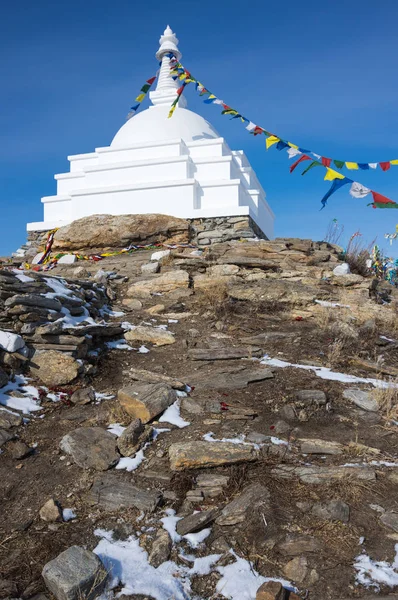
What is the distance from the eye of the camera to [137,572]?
3.09 meters

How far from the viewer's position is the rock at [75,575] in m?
2.77

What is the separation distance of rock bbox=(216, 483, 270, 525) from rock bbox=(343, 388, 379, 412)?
211cm

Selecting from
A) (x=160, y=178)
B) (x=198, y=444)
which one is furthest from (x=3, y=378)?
(x=160, y=178)

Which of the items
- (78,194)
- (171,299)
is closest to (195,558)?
(171,299)

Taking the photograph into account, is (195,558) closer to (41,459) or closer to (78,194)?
(41,459)

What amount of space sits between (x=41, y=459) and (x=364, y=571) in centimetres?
290

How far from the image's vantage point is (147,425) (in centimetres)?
484

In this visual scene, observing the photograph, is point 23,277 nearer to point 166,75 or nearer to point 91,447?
point 91,447

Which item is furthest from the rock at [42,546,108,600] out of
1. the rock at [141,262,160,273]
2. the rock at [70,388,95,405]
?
the rock at [141,262,160,273]

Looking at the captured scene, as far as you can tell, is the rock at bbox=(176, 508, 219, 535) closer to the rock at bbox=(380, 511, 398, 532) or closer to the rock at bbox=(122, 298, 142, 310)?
the rock at bbox=(380, 511, 398, 532)

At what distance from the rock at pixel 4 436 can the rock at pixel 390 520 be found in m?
3.42

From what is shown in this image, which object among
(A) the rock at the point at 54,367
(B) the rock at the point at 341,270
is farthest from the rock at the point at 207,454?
(B) the rock at the point at 341,270

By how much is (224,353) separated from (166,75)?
61.5 feet

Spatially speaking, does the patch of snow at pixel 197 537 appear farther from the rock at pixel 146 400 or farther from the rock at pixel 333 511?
the rock at pixel 146 400
